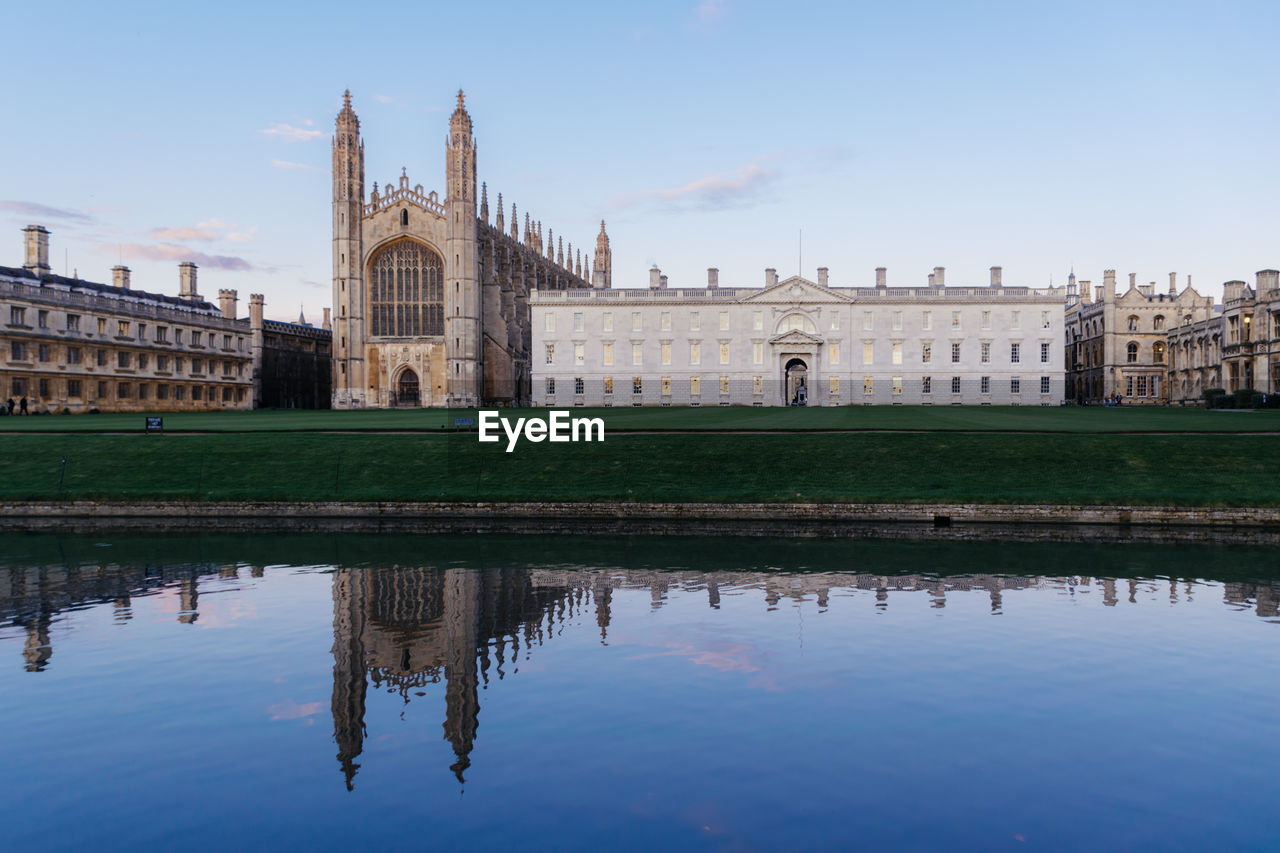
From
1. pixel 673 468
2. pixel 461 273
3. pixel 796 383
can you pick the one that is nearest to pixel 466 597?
pixel 673 468

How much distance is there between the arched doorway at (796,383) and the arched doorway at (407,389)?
1230 inches

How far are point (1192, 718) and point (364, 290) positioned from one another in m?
75.2

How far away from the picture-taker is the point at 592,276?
119m

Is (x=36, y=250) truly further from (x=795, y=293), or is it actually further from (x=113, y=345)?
(x=795, y=293)

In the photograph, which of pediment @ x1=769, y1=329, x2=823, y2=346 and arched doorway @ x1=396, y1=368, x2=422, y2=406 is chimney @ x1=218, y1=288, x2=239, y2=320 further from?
pediment @ x1=769, y1=329, x2=823, y2=346

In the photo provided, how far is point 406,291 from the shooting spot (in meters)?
77.2

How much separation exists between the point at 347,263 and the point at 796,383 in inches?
1591

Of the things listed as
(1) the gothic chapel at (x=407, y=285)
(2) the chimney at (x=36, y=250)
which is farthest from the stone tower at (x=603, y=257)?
(2) the chimney at (x=36, y=250)

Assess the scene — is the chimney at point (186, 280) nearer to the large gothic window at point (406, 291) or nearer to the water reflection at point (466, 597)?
the large gothic window at point (406, 291)

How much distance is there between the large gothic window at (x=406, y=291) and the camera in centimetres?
7681

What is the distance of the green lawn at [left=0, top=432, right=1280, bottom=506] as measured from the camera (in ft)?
81.1

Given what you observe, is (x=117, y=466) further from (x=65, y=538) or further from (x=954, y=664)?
(x=954, y=664)

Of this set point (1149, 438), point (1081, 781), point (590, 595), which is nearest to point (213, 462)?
point (590, 595)

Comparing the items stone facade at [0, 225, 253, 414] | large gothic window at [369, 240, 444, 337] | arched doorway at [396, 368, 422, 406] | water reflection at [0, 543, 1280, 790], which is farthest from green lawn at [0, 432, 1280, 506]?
large gothic window at [369, 240, 444, 337]
